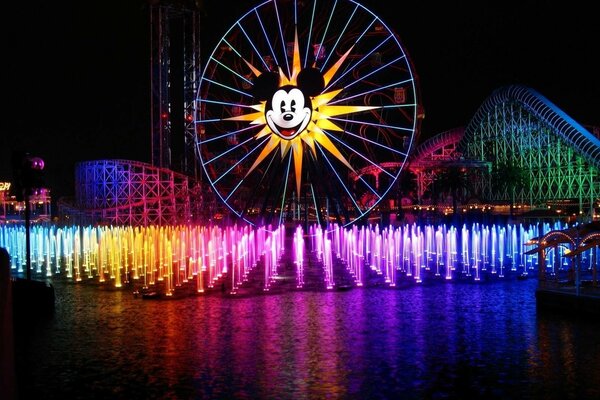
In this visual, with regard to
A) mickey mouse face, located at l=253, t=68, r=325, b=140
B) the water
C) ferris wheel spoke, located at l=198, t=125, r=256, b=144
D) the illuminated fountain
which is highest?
mickey mouse face, located at l=253, t=68, r=325, b=140

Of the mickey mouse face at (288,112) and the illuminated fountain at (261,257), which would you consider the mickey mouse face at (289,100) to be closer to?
the mickey mouse face at (288,112)

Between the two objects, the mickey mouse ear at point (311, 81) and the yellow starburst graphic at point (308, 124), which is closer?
the mickey mouse ear at point (311, 81)

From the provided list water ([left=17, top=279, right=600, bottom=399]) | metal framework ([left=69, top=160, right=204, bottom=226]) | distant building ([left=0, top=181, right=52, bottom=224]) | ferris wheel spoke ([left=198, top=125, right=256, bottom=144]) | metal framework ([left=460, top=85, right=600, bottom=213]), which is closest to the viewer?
water ([left=17, top=279, right=600, bottom=399])

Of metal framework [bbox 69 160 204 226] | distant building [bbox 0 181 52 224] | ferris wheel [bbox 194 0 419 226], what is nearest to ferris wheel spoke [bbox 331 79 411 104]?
ferris wheel [bbox 194 0 419 226]

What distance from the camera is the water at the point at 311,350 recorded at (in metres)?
10.8

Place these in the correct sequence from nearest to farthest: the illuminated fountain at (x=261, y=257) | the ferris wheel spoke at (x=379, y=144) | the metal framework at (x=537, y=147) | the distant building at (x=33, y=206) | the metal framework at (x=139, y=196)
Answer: the illuminated fountain at (x=261, y=257) → the ferris wheel spoke at (x=379, y=144) → the metal framework at (x=537, y=147) → the metal framework at (x=139, y=196) → the distant building at (x=33, y=206)

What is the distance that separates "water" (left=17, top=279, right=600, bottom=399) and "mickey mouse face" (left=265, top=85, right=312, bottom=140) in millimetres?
13870

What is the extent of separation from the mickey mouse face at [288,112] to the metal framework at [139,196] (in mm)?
29337

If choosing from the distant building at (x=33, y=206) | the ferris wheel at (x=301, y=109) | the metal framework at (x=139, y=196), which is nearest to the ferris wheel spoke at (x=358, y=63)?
the ferris wheel at (x=301, y=109)

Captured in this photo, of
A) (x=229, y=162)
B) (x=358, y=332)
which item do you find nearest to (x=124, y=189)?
(x=229, y=162)

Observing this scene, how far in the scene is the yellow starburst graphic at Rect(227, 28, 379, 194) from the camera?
106ft

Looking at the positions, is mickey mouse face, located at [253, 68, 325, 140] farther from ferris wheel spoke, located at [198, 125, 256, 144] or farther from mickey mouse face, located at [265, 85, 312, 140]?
ferris wheel spoke, located at [198, 125, 256, 144]

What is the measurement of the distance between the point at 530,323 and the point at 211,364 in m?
7.28

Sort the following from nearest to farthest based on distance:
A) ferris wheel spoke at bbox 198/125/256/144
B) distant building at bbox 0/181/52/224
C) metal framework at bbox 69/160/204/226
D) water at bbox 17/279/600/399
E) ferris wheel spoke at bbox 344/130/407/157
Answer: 1. water at bbox 17/279/600/399
2. ferris wheel spoke at bbox 344/130/407/157
3. ferris wheel spoke at bbox 198/125/256/144
4. metal framework at bbox 69/160/204/226
5. distant building at bbox 0/181/52/224
